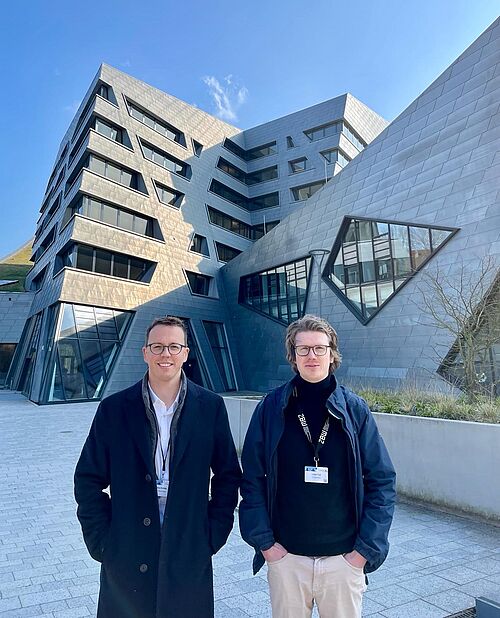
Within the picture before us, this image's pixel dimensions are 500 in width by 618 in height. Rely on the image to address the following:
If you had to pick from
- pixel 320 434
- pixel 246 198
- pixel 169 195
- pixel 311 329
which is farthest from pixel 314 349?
pixel 246 198

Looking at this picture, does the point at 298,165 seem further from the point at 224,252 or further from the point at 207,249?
the point at 207,249

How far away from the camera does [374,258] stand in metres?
17.6

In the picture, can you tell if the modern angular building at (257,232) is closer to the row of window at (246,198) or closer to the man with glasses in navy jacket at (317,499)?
the row of window at (246,198)

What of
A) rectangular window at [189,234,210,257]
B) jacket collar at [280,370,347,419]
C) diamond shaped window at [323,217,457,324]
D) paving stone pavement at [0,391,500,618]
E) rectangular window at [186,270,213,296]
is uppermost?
rectangular window at [189,234,210,257]

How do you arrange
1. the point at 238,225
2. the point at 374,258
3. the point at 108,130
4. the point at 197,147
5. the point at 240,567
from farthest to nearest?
1. the point at 238,225
2. the point at 197,147
3. the point at 108,130
4. the point at 374,258
5. the point at 240,567

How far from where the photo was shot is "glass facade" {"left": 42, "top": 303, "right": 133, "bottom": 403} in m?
21.0

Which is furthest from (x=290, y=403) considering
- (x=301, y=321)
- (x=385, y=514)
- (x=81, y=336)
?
(x=81, y=336)

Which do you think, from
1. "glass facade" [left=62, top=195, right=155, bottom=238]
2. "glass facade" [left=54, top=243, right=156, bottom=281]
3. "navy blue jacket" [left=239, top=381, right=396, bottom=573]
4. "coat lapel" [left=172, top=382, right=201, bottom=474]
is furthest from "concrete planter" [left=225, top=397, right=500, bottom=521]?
"glass facade" [left=62, top=195, right=155, bottom=238]

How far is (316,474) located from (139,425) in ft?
3.26

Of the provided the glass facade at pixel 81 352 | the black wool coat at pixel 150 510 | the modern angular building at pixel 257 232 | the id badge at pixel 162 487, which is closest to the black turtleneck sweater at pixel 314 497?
the black wool coat at pixel 150 510

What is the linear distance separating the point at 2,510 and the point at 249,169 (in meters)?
39.4

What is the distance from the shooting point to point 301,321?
2.43m

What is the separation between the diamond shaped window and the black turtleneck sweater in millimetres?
14065

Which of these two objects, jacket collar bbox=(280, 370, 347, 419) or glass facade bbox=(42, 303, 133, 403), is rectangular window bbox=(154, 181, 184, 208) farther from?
jacket collar bbox=(280, 370, 347, 419)
